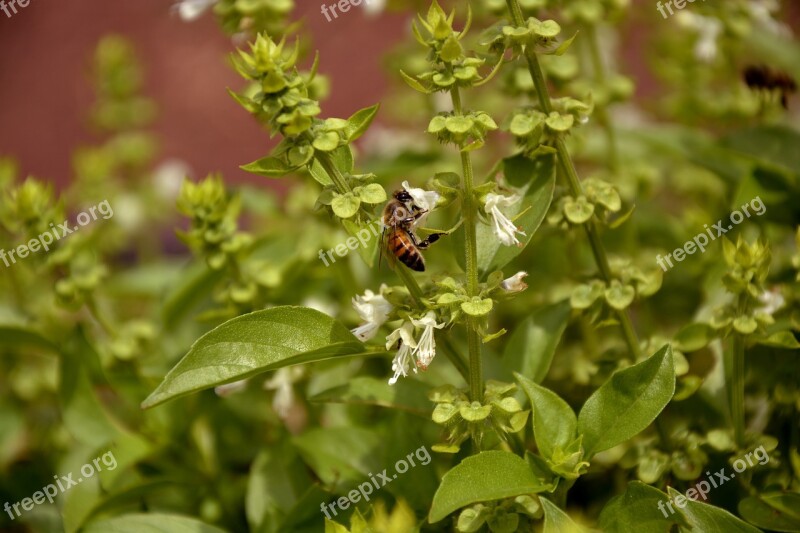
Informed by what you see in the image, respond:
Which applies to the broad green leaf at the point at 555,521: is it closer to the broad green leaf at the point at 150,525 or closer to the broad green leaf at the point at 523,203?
the broad green leaf at the point at 523,203

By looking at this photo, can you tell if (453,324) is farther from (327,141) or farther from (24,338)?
(24,338)

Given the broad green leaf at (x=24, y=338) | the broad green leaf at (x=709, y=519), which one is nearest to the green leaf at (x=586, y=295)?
the broad green leaf at (x=709, y=519)

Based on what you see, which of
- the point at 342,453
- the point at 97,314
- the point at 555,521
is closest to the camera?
the point at 555,521

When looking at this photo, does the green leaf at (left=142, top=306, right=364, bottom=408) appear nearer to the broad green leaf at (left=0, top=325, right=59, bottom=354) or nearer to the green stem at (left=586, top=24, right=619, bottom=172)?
the broad green leaf at (left=0, top=325, right=59, bottom=354)

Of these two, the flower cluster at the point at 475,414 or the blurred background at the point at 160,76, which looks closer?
the flower cluster at the point at 475,414

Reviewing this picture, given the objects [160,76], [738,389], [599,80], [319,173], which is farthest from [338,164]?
[160,76]

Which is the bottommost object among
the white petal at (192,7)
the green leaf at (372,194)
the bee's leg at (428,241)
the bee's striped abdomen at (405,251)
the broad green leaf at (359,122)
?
the bee's leg at (428,241)

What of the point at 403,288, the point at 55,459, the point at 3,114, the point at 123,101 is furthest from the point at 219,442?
the point at 3,114

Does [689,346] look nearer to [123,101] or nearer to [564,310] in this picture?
[564,310]
